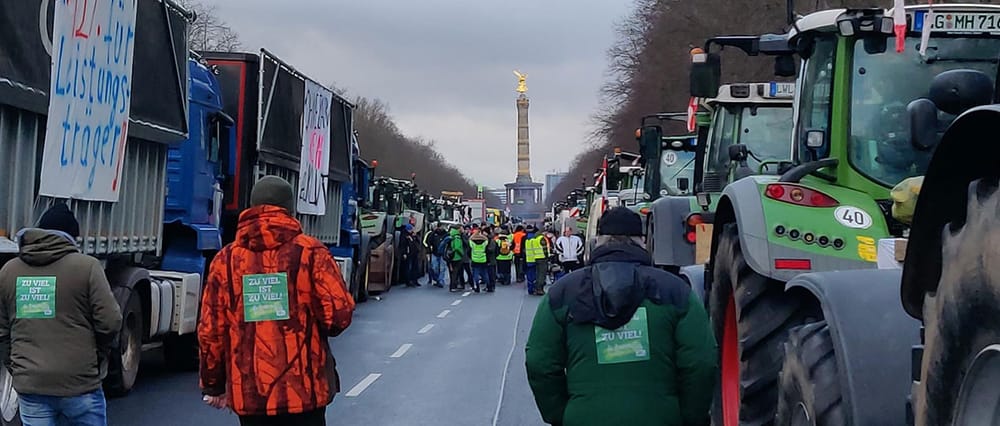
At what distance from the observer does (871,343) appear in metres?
4.79

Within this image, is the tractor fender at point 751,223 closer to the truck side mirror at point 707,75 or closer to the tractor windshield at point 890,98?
the tractor windshield at point 890,98

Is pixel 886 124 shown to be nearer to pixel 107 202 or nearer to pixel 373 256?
pixel 107 202

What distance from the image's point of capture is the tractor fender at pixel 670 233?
461 inches

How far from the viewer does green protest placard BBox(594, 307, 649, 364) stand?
4.42 meters

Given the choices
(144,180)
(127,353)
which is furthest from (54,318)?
(144,180)

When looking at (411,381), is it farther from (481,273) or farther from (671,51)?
(671,51)

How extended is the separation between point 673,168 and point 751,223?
507 inches

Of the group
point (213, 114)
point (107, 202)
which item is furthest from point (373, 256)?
point (107, 202)

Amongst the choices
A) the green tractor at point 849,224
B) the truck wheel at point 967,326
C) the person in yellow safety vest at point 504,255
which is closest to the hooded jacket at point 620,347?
the green tractor at point 849,224

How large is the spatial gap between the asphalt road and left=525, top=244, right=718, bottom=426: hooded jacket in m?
5.87

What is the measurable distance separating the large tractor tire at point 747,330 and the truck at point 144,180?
180 inches

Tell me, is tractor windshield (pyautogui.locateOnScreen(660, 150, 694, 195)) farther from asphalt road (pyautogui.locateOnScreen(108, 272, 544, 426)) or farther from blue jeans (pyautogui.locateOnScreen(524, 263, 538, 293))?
blue jeans (pyautogui.locateOnScreen(524, 263, 538, 293))

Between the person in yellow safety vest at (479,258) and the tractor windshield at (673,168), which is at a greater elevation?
the tractor windshield at (673,168)

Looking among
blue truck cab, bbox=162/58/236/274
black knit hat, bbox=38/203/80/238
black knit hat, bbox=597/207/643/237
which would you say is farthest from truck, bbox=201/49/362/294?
black knit hat, bbox=597/207/643/237
